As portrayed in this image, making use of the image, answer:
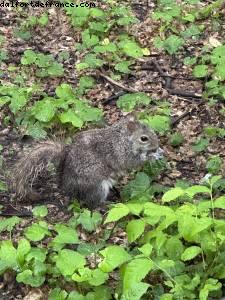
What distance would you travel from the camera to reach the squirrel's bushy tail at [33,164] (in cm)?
526

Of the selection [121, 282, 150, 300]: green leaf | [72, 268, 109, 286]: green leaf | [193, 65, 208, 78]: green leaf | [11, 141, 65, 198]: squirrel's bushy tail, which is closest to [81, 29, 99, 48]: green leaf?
[193, 65, 208, 78]: green leaf

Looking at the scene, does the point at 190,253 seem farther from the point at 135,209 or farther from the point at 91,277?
the point at 91,277

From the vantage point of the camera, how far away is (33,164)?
5.25 metres

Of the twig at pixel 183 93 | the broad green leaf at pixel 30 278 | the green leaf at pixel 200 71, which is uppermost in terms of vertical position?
the green leaf at pixel 200 71

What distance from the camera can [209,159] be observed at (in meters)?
5.91

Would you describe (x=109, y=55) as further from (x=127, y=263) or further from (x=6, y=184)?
(x=127, y=263)

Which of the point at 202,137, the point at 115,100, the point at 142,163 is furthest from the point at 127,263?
the point at 115,100

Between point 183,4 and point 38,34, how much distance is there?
76.4 inches

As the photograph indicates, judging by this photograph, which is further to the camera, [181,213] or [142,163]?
[142,163]

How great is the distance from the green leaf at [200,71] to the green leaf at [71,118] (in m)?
1.55

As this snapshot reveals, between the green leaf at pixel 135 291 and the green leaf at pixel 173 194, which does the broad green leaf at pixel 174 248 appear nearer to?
the green leaf at pixel 173 194

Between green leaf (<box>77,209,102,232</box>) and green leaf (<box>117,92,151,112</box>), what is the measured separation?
1.92m

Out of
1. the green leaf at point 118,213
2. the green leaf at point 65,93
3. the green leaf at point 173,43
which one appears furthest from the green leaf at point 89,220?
the green leaf at point 173,43

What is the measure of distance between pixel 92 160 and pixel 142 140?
1.71 feet
